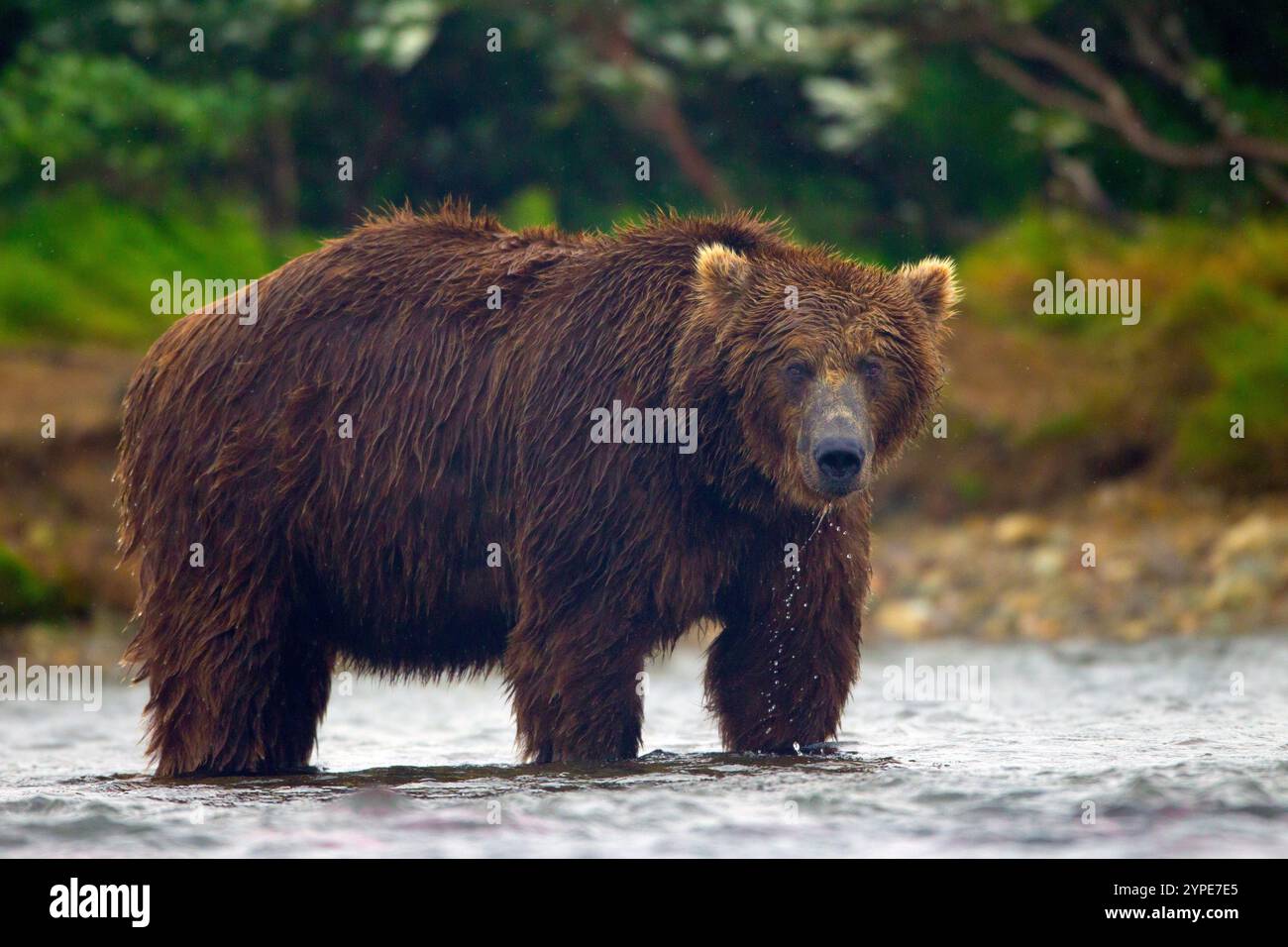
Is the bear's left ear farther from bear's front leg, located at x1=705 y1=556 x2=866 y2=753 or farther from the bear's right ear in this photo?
bear's front leg, located at x1=705 y1=556 x2=866 y2=753

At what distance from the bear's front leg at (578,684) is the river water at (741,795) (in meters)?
0.14

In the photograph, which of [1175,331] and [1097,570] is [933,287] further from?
[1175,331]

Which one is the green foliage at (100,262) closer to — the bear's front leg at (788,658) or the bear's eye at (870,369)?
the bear's front leg at (788,658)

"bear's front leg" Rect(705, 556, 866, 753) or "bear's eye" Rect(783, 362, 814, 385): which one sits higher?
"bear's eye" Rect(783, 362, 814, 385)

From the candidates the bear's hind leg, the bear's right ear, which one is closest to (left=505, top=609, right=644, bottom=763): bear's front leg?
the bear's hind leg

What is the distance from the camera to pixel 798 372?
718cm

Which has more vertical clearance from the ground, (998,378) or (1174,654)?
(998,378)

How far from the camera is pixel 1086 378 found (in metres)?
15.0

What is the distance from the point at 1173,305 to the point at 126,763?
901 cm

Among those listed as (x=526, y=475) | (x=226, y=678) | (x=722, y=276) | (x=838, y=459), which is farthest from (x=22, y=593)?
(x=838, y=459)

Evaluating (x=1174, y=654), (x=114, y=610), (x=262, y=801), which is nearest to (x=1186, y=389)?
(x=1174, y=654)

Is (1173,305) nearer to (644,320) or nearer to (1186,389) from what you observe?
(1186,389)

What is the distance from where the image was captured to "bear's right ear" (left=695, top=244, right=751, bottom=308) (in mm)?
7305

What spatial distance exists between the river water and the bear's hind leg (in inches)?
9.0
